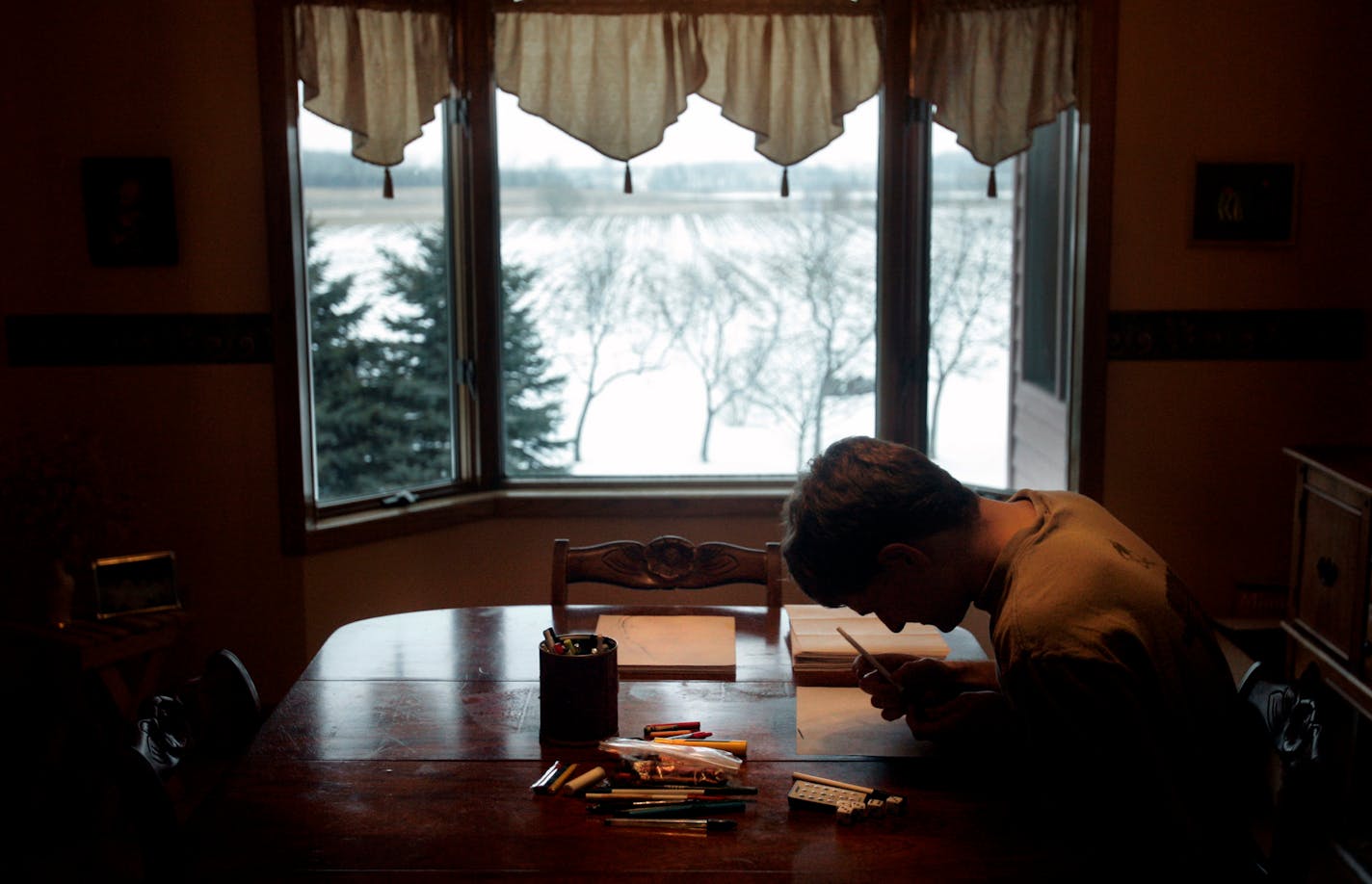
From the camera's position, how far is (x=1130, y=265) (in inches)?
141

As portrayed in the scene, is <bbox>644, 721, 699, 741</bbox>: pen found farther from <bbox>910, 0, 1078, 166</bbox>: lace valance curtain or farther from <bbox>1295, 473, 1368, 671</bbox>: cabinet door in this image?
<bbox>910, 0, 1078, 166</bbox>: lace valance curtain

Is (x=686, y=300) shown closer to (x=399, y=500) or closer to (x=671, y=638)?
(x=399, y=500)

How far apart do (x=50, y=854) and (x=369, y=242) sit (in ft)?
6.02

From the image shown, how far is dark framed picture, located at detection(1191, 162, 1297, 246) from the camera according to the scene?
140 inches

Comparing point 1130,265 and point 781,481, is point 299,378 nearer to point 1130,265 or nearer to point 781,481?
point 781,481

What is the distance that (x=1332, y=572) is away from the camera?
295cm

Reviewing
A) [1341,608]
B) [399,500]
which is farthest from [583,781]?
[399,500]

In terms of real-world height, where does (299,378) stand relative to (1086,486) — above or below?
above

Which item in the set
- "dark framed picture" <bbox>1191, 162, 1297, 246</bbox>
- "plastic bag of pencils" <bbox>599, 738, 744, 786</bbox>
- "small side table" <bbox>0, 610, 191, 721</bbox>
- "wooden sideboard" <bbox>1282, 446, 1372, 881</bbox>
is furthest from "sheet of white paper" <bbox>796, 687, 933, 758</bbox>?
"dark framed picture" <bbox>1191, 162, 1297, 246</bbox>

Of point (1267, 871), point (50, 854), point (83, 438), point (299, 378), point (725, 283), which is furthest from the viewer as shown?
point (725, 283)

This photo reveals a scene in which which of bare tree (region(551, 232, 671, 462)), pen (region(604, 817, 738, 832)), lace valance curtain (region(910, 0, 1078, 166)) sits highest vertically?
lace valance curtain (region(910, 0, 1078, 166))

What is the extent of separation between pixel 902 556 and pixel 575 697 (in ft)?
1.66

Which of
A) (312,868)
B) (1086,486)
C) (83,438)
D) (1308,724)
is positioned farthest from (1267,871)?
(83,438)

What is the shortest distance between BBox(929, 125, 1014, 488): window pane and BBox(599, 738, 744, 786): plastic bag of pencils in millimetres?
2324
